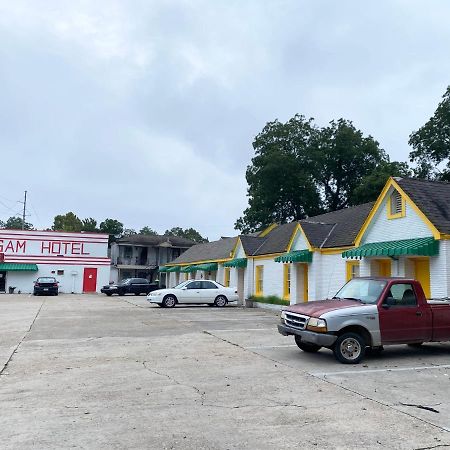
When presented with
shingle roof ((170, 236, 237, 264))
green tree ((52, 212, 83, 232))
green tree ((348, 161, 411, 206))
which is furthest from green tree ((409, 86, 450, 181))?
green tree ((52, 212, 83, 232))

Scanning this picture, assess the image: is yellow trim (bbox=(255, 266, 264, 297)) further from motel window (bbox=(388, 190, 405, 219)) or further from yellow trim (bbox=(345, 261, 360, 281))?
motel window (bbox=(388, 190, 405, 219))

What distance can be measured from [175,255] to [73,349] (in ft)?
175

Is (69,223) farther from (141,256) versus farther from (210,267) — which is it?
(210,267)

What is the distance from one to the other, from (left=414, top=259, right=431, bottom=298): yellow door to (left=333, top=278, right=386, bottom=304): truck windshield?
546 centimetres

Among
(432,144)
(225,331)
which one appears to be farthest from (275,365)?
(432,144)

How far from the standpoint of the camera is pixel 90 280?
52031mm

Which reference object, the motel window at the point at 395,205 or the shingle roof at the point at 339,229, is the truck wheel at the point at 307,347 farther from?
the shingle roof at the point at 339,229

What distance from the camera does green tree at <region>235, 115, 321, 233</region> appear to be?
164 ft

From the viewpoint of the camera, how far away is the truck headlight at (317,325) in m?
9.21

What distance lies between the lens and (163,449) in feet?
15.6

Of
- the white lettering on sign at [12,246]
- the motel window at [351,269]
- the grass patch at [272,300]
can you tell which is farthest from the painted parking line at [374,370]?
the white lettering on sign at [12,246]

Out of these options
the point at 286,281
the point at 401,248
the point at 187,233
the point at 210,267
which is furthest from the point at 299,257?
the point at 187,233

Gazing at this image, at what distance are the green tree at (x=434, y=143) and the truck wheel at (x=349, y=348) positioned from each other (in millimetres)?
34953

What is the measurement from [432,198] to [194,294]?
A: 1405 centimetres
